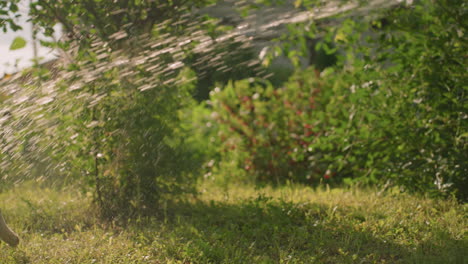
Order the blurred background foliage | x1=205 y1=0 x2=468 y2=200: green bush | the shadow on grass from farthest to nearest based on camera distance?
x1=205 y1=0 x2=468 y2=200: green bush → the blurred background foliage → the shadow on grass

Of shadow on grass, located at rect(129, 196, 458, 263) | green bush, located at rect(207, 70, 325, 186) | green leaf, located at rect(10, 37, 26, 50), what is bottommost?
green bush, located at rect(207, 70, 325, 186)

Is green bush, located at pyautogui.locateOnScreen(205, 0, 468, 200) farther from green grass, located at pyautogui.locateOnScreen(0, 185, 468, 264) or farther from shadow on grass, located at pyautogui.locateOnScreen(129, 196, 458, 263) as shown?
shadow on grass, located at pyautogui.locateOnScreen(129, 196, 458, 263)

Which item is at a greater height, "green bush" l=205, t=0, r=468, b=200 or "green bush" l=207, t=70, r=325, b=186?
"green bush" l=205, t=0, r=468, b=200

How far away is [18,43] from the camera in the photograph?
334 cm

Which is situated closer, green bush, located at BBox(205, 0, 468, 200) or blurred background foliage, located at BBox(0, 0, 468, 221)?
blurred background foliage, located at BBox(0, 0, 468, 221)

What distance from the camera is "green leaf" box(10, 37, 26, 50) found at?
3264 mm

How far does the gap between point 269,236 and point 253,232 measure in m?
0.10

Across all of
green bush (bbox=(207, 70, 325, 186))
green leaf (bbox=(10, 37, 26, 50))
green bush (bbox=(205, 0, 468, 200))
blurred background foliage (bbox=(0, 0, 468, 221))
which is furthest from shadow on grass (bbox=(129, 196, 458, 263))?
green bush (bbox=(207, 70, 325, 186))

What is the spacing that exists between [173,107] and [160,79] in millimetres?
321

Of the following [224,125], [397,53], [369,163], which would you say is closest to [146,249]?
[369,163]

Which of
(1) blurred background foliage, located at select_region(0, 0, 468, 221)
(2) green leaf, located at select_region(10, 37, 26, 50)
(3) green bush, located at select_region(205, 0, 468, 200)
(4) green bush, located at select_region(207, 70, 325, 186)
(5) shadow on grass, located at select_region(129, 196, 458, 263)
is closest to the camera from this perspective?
(5) shadow on grass, located at select_region(129, 196, 458, 263)

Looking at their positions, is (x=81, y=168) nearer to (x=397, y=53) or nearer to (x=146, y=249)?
(x=146, y=249)

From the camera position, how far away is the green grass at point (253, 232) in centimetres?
295

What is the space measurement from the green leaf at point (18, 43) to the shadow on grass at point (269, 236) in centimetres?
140
